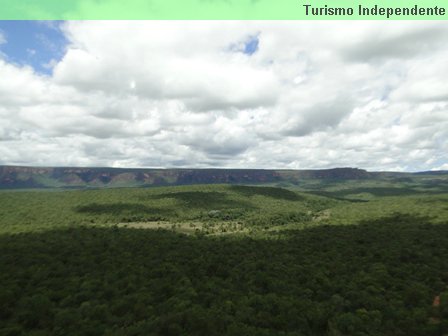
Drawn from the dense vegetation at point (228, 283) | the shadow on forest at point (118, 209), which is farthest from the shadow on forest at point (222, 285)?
the shadow on forest at point (118, 209)

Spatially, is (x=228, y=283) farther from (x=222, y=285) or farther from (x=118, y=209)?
(x=118, y=209)

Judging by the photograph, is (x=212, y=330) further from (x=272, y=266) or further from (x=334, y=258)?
(x=334, y=258)

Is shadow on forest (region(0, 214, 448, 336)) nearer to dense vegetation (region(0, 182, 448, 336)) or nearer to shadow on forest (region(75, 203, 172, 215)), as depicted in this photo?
dense vegetation (region(0, 182, 448, 336))

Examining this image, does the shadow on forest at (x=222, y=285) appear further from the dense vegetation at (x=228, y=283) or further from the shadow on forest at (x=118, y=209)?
the shadow on forest at (x=118, y=209)

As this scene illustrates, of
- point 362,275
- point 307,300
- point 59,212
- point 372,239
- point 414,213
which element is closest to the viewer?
point 307,300

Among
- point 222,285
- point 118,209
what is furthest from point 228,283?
point 118,209

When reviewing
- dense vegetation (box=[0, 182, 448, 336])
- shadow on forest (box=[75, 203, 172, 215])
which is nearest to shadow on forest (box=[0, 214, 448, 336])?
dense vegetation (box=[0, 182, 448, 336])

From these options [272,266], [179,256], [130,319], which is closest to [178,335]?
[130,319]

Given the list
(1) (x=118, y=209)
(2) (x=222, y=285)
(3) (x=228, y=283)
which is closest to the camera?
(2) (x=222, y=285)
